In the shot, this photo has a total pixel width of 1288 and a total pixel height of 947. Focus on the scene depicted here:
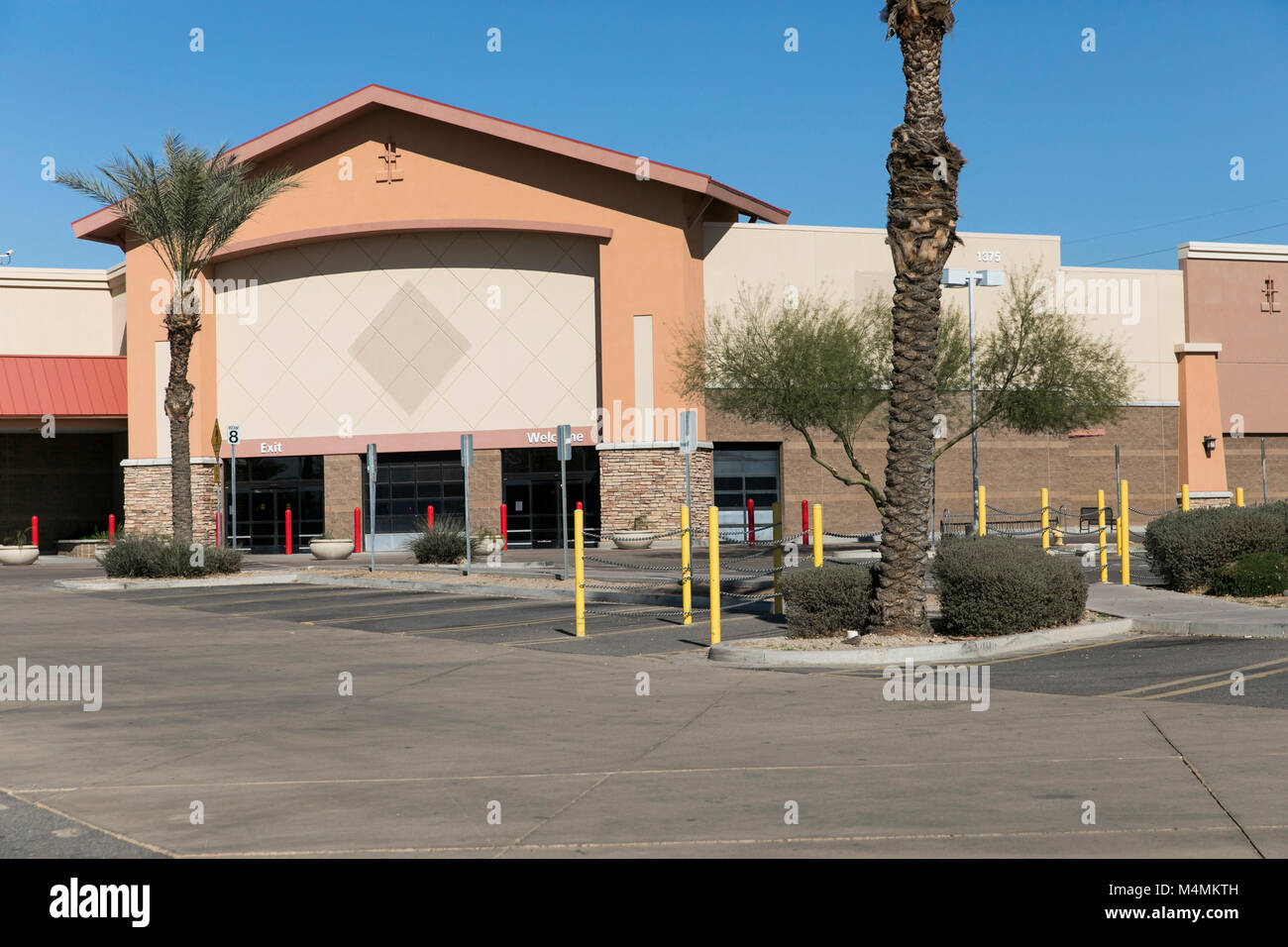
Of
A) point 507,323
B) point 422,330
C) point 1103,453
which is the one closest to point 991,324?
point 1103,453

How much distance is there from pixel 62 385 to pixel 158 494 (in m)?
5.04

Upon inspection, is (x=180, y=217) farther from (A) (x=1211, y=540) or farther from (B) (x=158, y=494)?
(A) (x=1211, y=540)

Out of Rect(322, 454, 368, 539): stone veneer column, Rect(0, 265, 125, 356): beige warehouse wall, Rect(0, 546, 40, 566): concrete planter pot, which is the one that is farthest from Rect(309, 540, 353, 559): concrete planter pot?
Rect(0, 265, 125, 356): beige warehouse wall

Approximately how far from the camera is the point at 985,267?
138 ft

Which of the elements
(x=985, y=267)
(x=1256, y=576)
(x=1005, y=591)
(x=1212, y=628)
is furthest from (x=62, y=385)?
(x=1212, y=628)

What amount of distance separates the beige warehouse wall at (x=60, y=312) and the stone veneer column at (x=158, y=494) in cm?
620

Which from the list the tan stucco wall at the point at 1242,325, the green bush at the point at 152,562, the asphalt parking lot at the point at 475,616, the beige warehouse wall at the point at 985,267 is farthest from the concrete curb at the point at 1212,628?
the tan stucco wall at the point at 1242,325

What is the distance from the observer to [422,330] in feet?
135

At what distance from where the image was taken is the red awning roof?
141ft

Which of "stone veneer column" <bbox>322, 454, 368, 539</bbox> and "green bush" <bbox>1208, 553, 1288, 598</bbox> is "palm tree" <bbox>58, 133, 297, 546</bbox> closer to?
"stone veneer column" <bbox>322, 454, 368, 539</bbox>

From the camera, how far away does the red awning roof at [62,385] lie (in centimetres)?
4303

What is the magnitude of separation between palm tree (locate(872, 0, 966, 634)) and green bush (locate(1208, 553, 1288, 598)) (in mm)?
5782

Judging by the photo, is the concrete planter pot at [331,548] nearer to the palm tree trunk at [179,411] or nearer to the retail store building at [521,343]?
the retail store building at [521,343]
